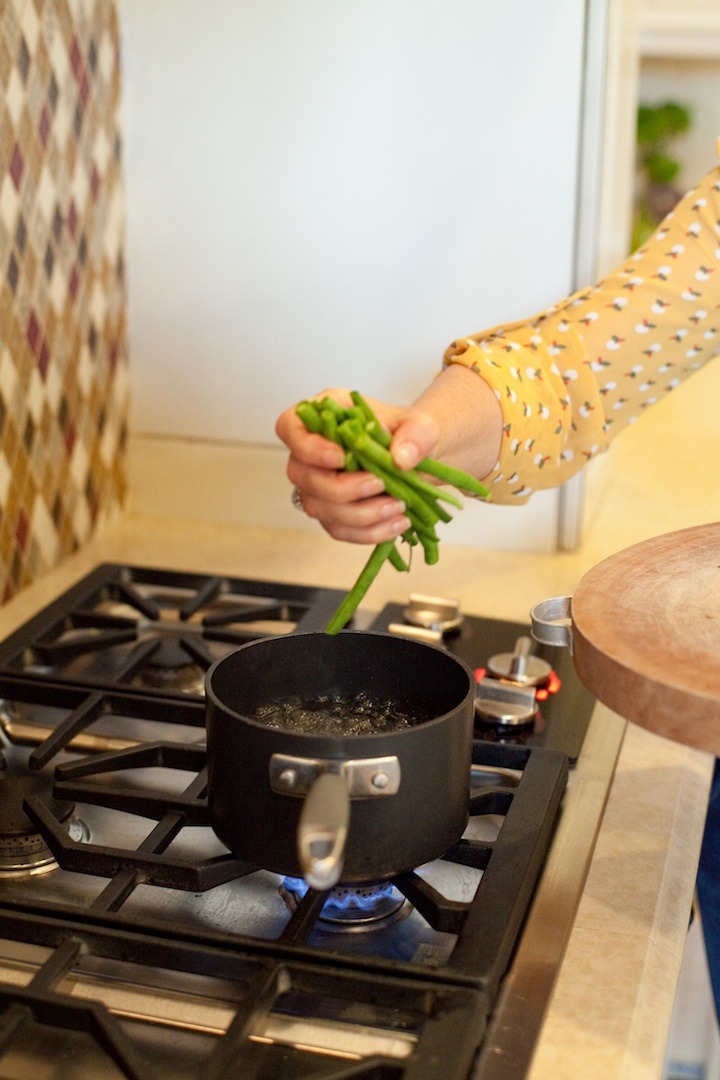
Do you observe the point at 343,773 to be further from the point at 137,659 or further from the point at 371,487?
the point at 137,659

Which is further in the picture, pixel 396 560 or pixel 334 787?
pixel 396 560

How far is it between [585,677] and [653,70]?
2.20m

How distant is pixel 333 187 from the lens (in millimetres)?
1308

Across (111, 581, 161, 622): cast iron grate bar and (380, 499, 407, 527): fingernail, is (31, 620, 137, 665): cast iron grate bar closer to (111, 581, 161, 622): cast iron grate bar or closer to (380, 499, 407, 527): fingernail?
(111, 581, 161, 622): cast iron grate bar

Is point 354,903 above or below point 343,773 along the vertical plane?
below

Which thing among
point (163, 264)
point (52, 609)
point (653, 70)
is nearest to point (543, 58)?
point (163, 264)

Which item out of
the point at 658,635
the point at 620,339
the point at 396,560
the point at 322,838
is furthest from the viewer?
the point at 620,339

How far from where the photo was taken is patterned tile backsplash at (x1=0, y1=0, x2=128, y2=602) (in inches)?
44.3

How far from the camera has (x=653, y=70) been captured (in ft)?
8.49

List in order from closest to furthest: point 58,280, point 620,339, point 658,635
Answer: point 658,635 → point 620,339 → point 58,280

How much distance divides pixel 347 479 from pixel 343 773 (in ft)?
0.65

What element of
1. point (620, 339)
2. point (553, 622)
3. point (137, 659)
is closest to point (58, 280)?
point (137, 659)

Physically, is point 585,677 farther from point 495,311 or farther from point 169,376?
point 169,376

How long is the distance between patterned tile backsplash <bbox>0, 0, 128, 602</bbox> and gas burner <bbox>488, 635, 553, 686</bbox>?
0.47 metres
